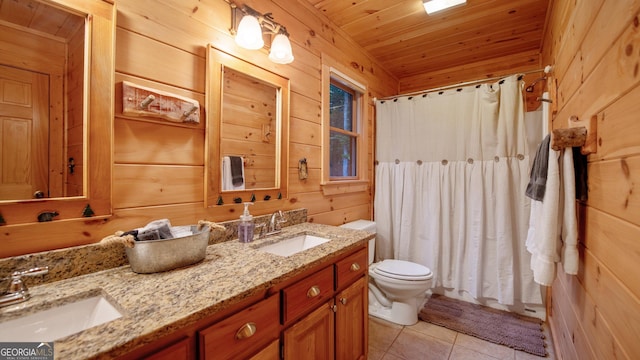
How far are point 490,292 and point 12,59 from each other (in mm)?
3120

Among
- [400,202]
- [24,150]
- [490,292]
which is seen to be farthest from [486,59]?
[24,150]

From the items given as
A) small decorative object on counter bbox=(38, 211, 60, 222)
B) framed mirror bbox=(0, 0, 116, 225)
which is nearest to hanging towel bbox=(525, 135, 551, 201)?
framed mirror bbox=(0, 0, 116, 225)

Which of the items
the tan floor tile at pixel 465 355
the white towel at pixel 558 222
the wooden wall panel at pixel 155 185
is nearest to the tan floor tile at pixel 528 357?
the tan floor tile at pixel 465 355

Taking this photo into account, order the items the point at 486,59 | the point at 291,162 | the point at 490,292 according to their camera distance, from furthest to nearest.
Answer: the point at 486,59, the point at 490,292, the point at 291,162

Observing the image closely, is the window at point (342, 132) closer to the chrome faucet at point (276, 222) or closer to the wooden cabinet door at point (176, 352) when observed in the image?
the chrome faucet at point (276, 222)

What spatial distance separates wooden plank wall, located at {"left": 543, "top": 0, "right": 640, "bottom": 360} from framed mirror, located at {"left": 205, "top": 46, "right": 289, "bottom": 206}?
1421 millimetres

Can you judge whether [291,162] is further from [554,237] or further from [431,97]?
[431,97]

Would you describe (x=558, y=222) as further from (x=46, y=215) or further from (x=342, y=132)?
(x=46, y=215)

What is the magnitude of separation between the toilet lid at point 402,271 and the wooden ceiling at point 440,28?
1987 millimetres

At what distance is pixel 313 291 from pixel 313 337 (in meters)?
0.20

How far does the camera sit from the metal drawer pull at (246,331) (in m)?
0.83

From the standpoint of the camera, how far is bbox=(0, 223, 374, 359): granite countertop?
0.57 meters

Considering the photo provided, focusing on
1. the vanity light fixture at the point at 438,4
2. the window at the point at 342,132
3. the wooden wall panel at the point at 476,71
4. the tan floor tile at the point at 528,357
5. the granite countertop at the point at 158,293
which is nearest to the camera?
the granite countertop at the point at 158,293

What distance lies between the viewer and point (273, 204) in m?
1.66
